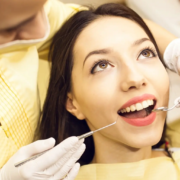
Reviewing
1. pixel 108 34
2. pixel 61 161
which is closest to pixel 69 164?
pixel 61 161

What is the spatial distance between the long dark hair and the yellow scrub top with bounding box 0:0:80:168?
2.1 inches

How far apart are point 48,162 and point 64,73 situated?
389 mm

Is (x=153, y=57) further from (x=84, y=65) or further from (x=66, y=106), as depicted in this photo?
(x=66, y=106)

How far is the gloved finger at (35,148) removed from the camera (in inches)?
28.0

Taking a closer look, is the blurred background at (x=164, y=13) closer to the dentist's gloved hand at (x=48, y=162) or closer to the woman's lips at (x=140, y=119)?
the woman's lips at (x=140, y=119)

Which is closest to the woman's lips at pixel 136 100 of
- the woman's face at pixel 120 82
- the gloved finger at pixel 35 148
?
the woman's face at pixel 120 82

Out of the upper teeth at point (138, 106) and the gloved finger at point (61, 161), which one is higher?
the upper teeth at point (138, 106)

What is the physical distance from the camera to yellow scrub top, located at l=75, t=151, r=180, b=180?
91 cm

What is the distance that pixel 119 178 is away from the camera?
92 cm

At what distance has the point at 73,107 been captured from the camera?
986 mm

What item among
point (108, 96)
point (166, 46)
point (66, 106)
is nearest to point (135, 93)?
point (108, 96)

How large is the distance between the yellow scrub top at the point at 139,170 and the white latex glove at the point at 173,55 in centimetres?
39

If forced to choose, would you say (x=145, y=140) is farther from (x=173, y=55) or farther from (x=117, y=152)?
(x=173, y=55)

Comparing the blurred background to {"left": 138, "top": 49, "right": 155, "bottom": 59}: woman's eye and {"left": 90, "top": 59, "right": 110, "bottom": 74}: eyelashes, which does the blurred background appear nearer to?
{"left": 138, "top": 49, "right": 155, "bottom": 59}: woman's eye
